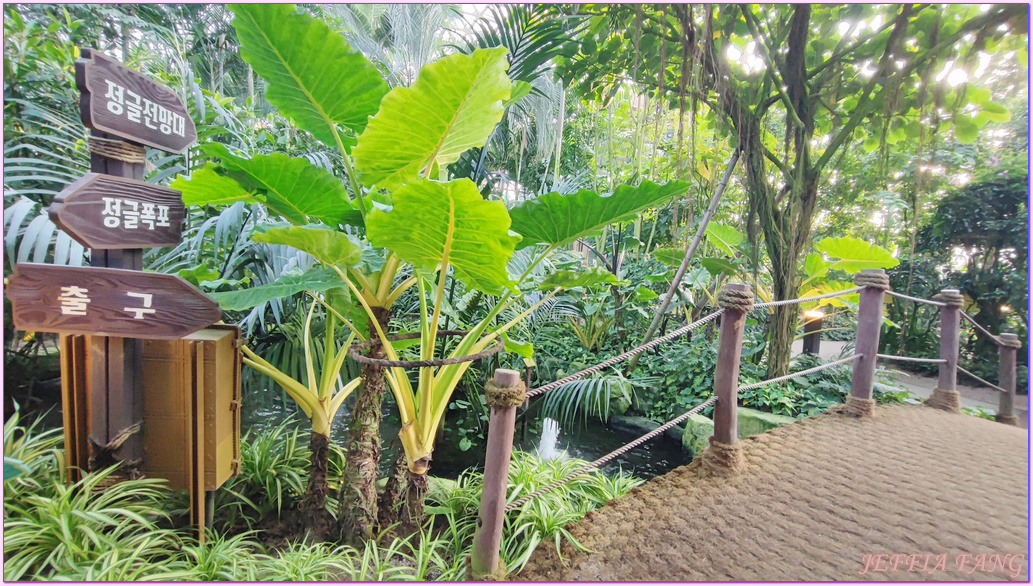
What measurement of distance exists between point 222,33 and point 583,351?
9557mm

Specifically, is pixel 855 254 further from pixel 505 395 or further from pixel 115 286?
pixel 115 286

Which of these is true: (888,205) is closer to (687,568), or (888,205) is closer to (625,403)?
(625,403)

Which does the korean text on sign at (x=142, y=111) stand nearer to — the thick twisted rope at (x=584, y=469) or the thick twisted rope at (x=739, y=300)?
the thick twisted rope at (x=584, y=469)

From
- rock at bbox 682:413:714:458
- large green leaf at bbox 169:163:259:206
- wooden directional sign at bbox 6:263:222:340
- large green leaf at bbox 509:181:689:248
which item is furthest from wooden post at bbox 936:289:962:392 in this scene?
wooden directional sign at bbox 6:263:222:340

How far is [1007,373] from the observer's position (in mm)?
3160

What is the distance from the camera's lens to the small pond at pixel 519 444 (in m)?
3.27

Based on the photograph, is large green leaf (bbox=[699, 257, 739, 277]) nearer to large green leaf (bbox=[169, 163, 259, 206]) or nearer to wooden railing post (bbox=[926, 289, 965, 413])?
wooden railing post (bbox=[926, 289, 965, 413])

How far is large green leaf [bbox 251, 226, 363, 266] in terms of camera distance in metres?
1.25

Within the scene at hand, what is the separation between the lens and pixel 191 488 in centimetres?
160

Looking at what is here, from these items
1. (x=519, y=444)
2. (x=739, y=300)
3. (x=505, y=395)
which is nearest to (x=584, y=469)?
(x=505, y=395)

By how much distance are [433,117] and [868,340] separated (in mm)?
2590

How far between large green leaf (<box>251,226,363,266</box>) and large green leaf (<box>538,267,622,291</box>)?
2.29ft

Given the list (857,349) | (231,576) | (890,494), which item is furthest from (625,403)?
(231,576)

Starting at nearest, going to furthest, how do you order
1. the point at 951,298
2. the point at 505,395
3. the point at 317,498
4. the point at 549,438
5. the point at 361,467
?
1. the point at 505,395
2. the point at 361,467
3. the point at 317,498
4. the point at 951,298
5. the point at 549,438
